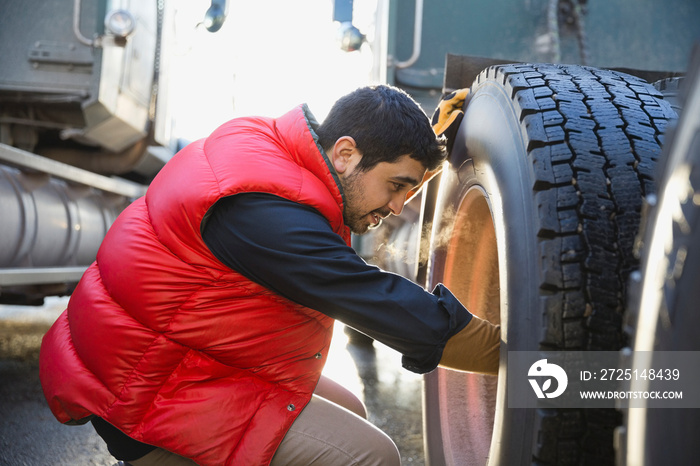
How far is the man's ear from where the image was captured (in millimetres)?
1381

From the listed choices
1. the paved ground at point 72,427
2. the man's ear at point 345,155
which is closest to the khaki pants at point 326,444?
the man's ear at point 345,155

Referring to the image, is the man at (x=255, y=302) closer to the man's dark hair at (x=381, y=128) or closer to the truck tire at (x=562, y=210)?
the man's dark hair at (x=381, y=128)

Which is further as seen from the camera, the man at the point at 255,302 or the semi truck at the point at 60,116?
the semi truck at the point at 60,116

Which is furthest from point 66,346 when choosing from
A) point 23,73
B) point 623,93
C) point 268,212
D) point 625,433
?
point 23,73

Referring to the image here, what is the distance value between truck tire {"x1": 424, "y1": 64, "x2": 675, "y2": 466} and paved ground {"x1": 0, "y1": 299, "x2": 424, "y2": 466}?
1215mm

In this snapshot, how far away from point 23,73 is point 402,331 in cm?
301

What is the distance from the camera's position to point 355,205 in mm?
1432

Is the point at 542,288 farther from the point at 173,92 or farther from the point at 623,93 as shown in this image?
the point at 173,92

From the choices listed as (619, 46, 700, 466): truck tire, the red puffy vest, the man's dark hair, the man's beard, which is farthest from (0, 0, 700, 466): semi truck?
the red puffy vest

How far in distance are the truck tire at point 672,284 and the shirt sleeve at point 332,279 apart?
1.52 feet

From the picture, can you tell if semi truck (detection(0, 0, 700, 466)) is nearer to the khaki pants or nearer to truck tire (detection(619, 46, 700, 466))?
truck tire (detection(619, 46, 700, 466))

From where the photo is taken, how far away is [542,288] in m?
1.00

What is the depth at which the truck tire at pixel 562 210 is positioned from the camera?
39.0 inches

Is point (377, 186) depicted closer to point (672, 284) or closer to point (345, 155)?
point (345, 155)
